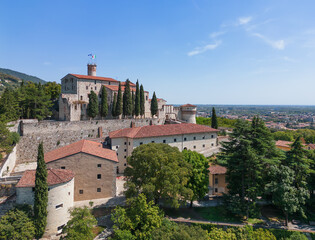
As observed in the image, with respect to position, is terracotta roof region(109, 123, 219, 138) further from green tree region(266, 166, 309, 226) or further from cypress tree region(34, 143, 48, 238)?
green tree region(266, 166, 309, 226)

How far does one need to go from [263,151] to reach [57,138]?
34505mm

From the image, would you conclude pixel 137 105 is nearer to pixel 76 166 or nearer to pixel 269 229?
pixel 76 166

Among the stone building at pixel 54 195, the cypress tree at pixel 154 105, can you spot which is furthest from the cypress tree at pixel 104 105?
the stone building at pixel 54 195

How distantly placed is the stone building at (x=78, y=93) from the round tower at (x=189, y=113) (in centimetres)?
1190

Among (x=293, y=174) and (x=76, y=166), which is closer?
(x=293, y=174)

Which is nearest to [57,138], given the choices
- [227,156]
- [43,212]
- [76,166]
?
[76,166]

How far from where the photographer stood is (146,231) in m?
18.8

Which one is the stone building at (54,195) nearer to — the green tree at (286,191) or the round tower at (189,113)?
the green tree at (286,191)

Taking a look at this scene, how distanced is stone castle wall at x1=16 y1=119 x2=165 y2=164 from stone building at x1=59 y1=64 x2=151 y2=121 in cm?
774

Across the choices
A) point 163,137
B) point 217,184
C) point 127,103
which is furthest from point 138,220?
point 127,103

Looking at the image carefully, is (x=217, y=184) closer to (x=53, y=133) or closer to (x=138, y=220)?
(x=138, y=220)

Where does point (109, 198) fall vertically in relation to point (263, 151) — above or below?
below

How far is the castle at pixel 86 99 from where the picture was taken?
44.2 meters

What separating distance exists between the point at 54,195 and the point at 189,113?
140ft
